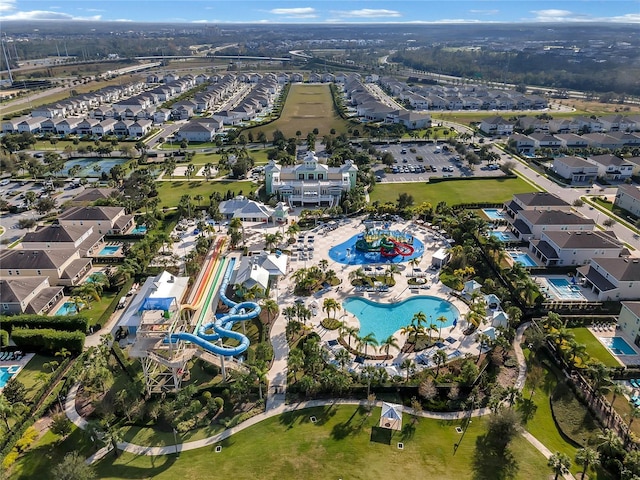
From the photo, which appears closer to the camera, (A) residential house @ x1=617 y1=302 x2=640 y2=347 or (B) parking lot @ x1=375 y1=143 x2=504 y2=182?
(A) residential house @ x1=617 y1=302 x2=640 y2=347

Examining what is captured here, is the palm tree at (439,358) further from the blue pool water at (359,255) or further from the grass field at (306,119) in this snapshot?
the grass field at (306,119)

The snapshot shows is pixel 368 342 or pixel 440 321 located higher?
pixel 368 342

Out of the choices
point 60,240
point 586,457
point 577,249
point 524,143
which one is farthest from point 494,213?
point 60,240

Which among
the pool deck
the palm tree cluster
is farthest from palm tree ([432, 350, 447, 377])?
the palm tree cluster

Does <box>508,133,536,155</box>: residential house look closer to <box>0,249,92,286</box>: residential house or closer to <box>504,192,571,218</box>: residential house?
<box>504,192,571,218</box>: residential house

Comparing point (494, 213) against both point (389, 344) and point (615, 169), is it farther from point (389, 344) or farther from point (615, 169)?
point (389, 344)
